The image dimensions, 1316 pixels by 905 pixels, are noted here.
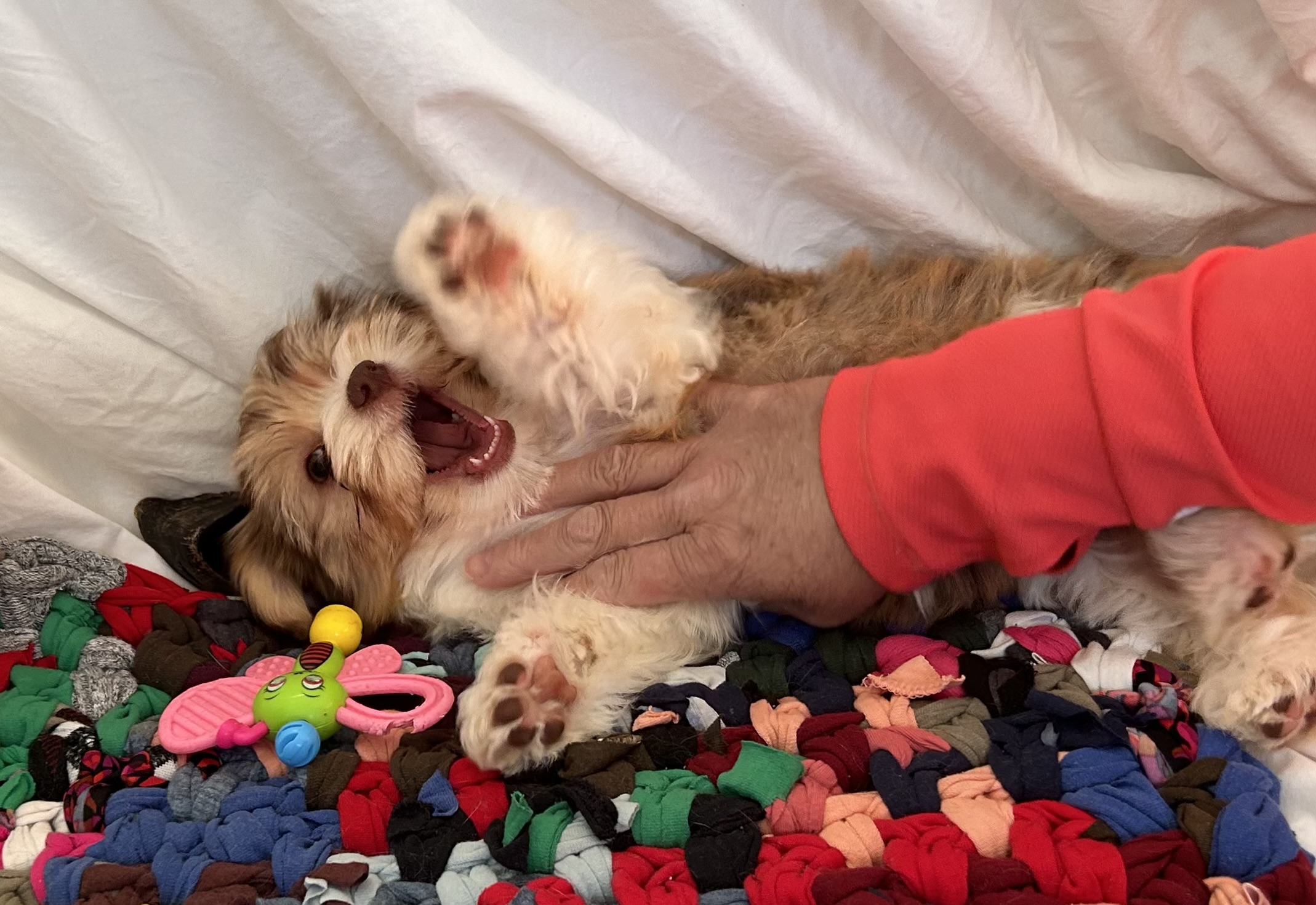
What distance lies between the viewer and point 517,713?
187cm

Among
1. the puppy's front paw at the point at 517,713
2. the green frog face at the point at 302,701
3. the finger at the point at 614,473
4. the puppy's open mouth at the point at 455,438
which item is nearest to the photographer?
the puppy's front paw at the point at 517,713

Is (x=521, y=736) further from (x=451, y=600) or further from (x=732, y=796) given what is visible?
(x=451, y=600)

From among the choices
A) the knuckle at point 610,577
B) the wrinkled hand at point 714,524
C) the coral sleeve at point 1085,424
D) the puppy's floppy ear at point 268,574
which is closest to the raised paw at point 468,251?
the wrinkled hand at point 714,524

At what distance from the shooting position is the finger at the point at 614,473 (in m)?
2.24

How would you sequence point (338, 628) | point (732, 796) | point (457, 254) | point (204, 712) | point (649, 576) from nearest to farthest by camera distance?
point (732, 796) < point (204, 712) < point (457, 254) < point (649, 576) < point (338, 628)

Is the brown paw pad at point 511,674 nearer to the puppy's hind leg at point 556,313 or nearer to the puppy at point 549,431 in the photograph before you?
the puppy at point 549,431

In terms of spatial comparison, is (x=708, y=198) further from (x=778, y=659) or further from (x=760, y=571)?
(x=778, y=659)

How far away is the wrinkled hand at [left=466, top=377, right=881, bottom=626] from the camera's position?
2029 mm

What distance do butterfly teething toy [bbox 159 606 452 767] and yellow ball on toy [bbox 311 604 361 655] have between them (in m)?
0.13

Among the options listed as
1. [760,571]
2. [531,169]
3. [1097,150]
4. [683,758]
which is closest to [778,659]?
[760,571]

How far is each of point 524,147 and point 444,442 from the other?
0.72m

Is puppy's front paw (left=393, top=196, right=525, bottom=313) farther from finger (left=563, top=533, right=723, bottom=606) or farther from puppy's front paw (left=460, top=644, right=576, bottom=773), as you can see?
puppy's front paw (left=460, top=644, right=576, bottom=773)

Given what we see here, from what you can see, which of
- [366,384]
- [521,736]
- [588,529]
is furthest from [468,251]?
[521,736]

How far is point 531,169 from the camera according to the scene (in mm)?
2414
